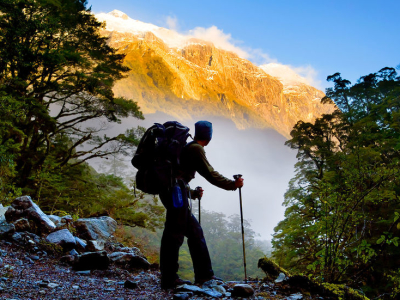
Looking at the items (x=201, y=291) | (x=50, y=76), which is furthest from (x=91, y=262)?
(x=50, y=76)

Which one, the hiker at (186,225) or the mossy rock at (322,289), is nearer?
the mossy rock at (322,289)

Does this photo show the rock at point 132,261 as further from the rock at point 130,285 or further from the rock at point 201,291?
the rock at point 201,291

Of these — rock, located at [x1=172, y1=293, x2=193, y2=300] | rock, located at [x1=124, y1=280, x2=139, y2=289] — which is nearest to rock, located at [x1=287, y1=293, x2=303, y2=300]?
rock, located at [x1=172, y1=293, x2=193, y2=300]

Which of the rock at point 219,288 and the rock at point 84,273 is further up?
the rock at point 219,288

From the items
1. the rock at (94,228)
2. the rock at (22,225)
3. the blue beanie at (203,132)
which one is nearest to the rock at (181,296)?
the blue beanie at (203,132)

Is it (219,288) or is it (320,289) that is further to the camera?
(219,288)

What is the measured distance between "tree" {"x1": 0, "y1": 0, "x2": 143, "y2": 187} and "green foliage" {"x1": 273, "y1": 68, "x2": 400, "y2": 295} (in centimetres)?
898

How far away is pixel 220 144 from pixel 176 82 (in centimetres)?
5444

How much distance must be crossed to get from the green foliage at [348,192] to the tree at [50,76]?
353 inches

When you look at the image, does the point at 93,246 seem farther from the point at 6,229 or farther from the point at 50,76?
the point at 50,76

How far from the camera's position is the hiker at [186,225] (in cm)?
314

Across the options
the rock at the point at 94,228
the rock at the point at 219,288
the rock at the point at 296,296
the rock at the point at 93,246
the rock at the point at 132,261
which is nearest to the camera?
the rock at the point at 296,296

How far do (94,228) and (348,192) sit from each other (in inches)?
211

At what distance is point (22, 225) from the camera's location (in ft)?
16.6
